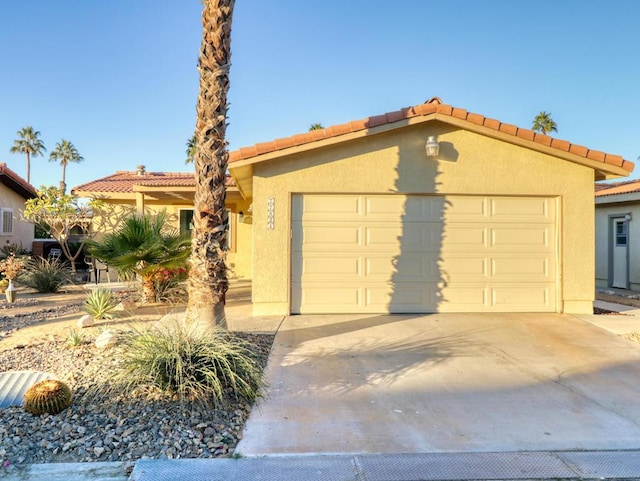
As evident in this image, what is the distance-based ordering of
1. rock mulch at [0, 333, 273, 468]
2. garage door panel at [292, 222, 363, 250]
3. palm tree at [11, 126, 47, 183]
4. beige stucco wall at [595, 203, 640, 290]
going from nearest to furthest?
rock mulch at [0, 333, 273, 468] < garage door panel at [292, 222, 363, 250] < beige stucco wall at [595, 203, 640, 290] < palm tree at [11, 126, 47, 183]

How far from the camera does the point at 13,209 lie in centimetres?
1898

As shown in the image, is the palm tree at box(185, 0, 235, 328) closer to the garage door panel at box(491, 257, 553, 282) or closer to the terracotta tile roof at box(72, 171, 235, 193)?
the garage door panel at box(491, 257, 553, 282)

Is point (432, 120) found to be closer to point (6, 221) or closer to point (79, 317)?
point (79, 317)

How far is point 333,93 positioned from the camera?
1500 cm

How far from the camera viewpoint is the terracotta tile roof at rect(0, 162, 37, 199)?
1714 centimetres

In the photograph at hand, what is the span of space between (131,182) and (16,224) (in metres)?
6.88

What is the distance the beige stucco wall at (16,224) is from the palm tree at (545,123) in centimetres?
3061

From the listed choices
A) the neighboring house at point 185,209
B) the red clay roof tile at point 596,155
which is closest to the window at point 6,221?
the neighboring house at point 185,209

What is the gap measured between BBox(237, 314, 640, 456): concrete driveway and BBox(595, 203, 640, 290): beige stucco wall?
772 cm

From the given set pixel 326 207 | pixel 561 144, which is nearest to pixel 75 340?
pixel 326 207

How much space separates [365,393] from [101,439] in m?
2.51

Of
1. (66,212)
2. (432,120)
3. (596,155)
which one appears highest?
(432,120)

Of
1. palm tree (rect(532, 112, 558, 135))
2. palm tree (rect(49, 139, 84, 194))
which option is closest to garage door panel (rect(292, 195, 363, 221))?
palm tree (rect(532, 112, 558, 135))

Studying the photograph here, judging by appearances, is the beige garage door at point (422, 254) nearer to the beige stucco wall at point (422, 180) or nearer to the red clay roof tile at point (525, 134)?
the beige stucco wall at point (422, 180)
